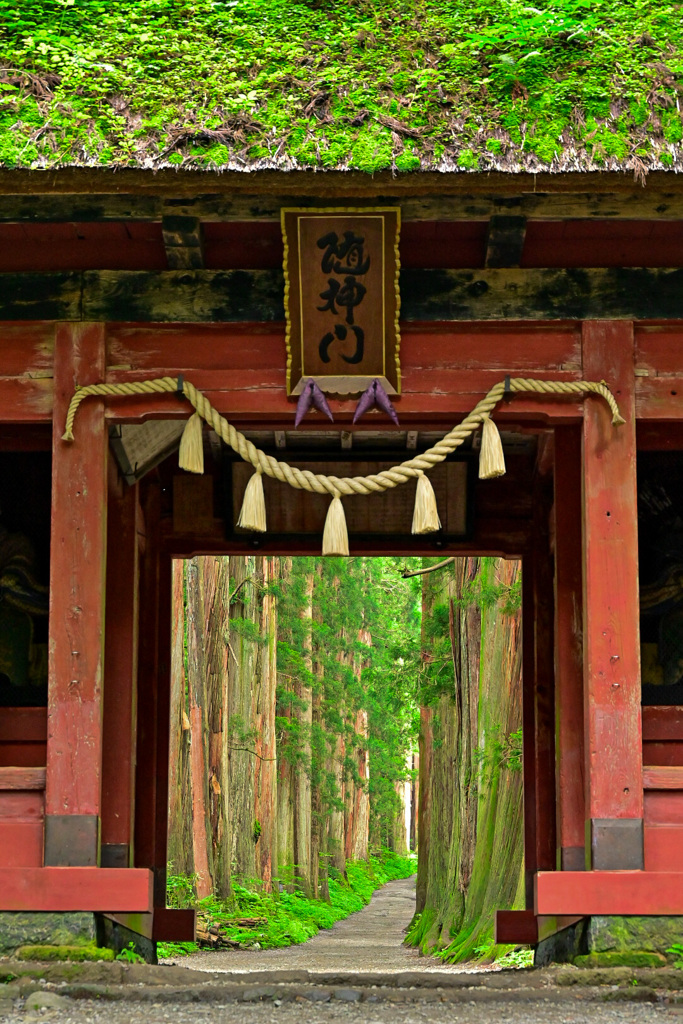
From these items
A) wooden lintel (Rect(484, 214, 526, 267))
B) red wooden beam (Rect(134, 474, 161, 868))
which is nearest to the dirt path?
red wooden beam (Rect(134, 474, 161, 868))

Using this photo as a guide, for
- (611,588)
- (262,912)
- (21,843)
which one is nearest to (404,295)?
(611,588)

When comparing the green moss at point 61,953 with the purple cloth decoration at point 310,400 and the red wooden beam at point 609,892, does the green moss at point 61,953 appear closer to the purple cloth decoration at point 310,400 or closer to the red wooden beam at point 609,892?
the red wooden beam at point 609,892

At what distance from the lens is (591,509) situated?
22.5 ft

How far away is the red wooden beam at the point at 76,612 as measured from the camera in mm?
6551

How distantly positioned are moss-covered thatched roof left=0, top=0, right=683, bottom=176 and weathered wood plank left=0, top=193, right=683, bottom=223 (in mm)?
460

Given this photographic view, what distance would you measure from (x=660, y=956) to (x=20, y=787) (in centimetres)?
319

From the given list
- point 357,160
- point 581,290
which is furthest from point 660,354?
point 357,160

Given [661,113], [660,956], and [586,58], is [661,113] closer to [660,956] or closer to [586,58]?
[586,58]

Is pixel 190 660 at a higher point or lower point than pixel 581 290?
lower

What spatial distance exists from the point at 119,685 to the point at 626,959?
347 centimetres

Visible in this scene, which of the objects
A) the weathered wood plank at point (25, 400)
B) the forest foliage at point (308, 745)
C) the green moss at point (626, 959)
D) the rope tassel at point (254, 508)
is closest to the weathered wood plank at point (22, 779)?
the rope tassel at point (254, 508)

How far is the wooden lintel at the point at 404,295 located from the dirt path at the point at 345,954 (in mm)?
5977

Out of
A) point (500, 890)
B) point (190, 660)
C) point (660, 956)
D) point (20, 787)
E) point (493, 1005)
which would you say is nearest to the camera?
point (493, 1005)

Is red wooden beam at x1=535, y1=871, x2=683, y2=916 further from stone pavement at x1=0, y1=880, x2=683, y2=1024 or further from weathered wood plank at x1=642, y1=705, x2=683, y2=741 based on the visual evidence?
weathered wood plank at x1=642, y1=705, x2=683, y2=741
